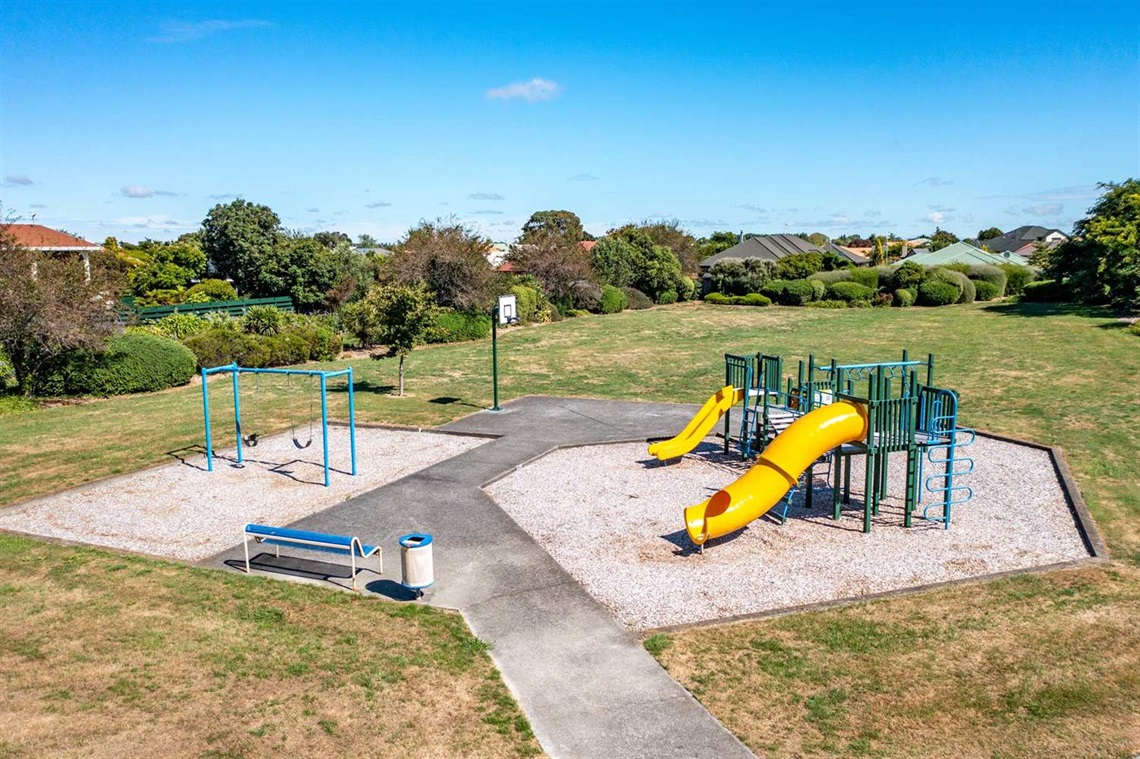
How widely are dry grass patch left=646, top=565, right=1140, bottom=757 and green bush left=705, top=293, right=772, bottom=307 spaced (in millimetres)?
45965

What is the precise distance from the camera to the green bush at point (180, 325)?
2906cm

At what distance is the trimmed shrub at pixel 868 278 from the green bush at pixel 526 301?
2414 centimetres

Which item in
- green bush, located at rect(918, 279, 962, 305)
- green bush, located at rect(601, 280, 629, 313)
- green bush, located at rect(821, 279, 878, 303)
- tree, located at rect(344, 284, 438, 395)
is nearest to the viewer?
tree, located at rect(344, 284, 438, 395)

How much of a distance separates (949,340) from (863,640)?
2914 centimetres

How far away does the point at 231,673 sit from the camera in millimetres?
7445

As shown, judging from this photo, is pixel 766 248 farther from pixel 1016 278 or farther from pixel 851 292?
pixel 1016 278

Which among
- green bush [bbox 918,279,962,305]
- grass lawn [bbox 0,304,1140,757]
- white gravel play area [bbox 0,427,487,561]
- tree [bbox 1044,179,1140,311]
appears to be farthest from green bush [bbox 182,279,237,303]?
tree [bbox 1044,179,1140,311]

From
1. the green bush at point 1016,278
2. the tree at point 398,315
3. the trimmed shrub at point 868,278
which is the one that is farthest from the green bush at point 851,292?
the tree at point 398,315

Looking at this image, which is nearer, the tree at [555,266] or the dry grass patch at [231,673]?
the dry grass patch at [231,673]

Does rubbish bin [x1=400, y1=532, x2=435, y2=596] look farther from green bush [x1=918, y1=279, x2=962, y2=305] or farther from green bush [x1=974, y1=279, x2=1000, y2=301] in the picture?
green bush [x1=974, y1=279, x2=1000, y2=301]

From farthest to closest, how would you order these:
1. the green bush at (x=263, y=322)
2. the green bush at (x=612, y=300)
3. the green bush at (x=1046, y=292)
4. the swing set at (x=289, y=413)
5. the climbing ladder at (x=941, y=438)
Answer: the green bush at (x=612, y=300), the green bush at (x=1046, y=292), the green bush at (x=263, y=322), the swing set at (x=289, y=413), the climbing ladder at (x=941, y=438)

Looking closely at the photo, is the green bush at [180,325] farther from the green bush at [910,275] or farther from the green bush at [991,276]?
the green bush at [991,276]

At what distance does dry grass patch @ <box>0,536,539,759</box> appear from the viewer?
21.2ft

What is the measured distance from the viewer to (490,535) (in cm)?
1139
